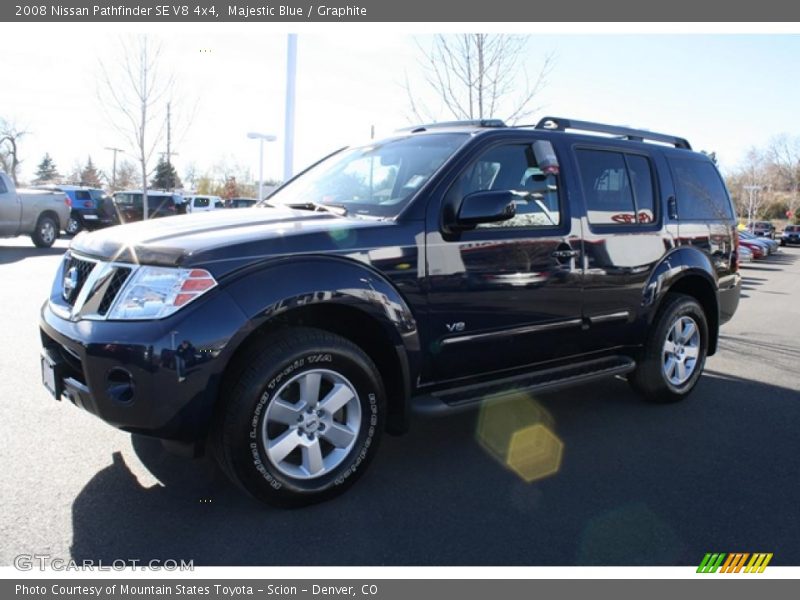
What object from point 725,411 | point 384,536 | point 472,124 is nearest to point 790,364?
point 725,411

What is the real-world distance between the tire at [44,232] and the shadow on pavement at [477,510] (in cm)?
1324

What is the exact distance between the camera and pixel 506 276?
3830mm

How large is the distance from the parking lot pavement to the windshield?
1.55 meters

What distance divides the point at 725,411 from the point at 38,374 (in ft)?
17.8

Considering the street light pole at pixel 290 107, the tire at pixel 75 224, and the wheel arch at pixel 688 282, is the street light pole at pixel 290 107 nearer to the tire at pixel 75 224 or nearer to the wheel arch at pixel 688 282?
the wheel arch at pixel 688 282

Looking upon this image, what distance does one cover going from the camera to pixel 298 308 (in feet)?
10.3

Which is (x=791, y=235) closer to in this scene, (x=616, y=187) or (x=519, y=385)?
(x=616, y=187)

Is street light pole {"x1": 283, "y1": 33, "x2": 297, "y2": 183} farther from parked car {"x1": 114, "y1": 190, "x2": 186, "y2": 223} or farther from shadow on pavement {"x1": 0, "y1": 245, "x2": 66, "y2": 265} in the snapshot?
parked car {"x1": 114, "y1": 190, "x2": 186, "y2": 223}

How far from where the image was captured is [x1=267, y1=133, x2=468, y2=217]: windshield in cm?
374

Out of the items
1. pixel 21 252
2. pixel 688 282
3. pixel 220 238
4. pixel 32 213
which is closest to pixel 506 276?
pixel 220 238

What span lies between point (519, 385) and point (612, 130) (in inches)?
88.3

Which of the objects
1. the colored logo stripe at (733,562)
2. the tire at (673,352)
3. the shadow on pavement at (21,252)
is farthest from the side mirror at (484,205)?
the shadow on pavement at (21,252)

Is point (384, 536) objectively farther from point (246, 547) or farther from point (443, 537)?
point (246, 547)

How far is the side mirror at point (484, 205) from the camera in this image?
3.51 meters
